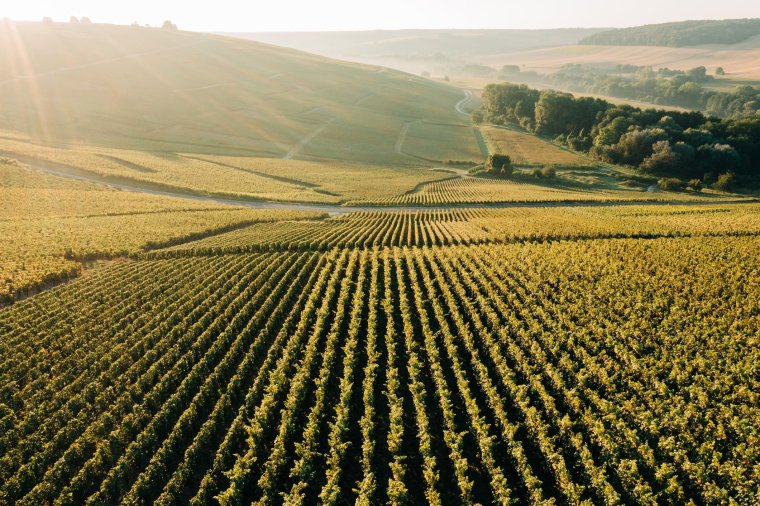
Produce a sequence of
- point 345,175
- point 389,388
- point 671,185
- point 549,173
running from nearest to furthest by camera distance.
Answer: point 389,388, point 671,185, point 549,173, point 345,175

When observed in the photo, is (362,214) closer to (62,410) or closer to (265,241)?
(265,241)

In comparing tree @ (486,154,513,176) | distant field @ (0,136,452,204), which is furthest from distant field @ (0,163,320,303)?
tree @ (486,154,513,176)

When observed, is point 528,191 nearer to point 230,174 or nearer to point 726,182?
point 726,182

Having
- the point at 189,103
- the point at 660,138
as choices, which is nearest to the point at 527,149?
the point at 660,138

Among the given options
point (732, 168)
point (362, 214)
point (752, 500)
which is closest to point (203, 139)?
point (362, 214)

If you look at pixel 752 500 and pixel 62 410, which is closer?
pixel 752 500

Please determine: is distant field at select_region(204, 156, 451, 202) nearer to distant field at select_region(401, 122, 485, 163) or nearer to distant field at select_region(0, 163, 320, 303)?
distant field at select_region(401, 122, 485, 163)

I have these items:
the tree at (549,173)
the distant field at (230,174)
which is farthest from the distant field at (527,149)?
the distant field at (230,174)
